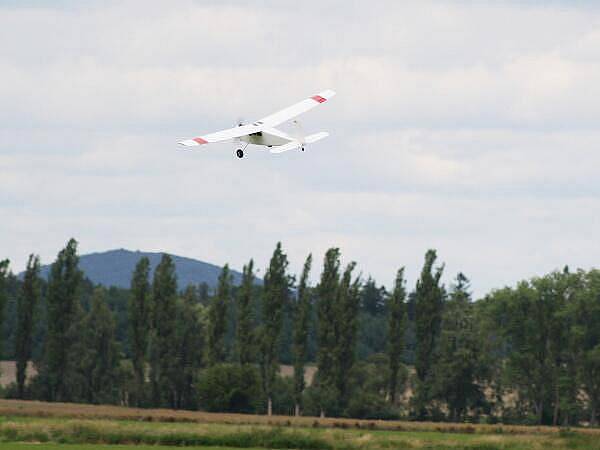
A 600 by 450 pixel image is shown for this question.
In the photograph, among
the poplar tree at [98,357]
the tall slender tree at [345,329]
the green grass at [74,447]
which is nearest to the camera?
the green grass at [74,447]

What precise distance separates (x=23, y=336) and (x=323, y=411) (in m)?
26.1

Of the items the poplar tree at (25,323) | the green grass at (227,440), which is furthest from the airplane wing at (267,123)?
the poplar tree at (25,323)

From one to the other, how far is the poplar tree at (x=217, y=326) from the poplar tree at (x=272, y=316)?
3.30 meters

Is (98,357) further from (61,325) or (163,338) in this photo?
(163,338)

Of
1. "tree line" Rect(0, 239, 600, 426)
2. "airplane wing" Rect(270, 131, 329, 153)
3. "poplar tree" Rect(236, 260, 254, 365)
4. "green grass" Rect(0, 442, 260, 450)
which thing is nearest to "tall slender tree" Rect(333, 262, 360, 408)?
"tree line" Rect(0, 239, 600, 426)

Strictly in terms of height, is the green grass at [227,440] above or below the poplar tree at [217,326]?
below

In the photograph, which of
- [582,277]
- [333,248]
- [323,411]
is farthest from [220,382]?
[582,277]

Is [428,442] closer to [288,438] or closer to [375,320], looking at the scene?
[288,438]

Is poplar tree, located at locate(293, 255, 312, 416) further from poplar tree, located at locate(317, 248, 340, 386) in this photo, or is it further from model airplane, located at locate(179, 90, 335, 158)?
model airplane, located at locate(179, 90, 335, 158)

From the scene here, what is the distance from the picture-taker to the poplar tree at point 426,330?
109 m

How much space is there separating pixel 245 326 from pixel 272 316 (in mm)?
3114

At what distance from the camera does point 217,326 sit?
112875 millimetres

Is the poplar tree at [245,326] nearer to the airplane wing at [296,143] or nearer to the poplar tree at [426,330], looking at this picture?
the poplar tree at [426,330]

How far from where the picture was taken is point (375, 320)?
186m
